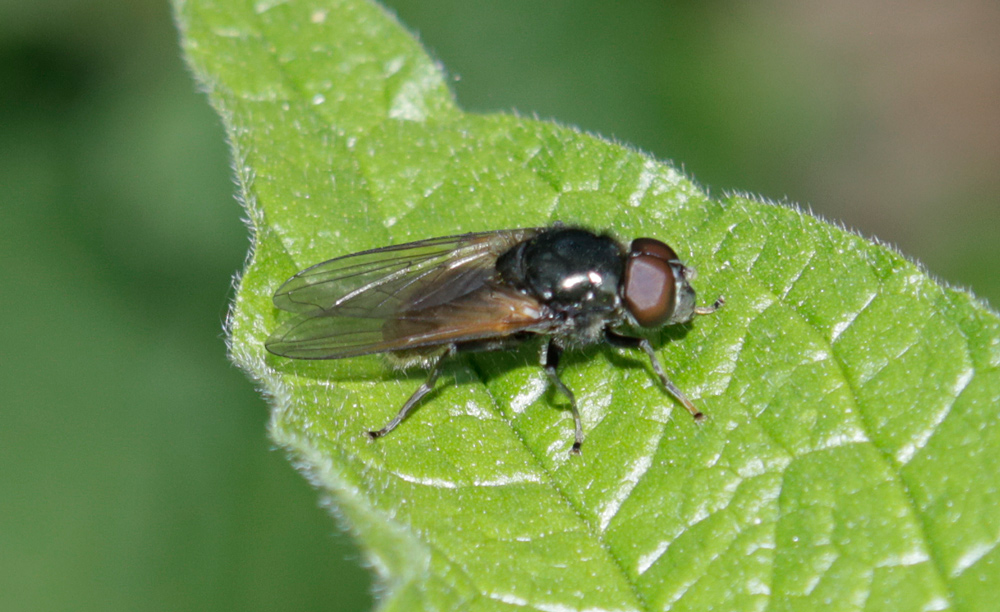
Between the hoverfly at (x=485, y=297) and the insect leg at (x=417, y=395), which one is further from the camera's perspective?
the hoverfly at (x=485, y=297)

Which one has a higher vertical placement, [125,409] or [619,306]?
[619,306]

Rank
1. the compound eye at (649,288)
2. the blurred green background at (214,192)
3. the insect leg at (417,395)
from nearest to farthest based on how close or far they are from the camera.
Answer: the insect leg at (417,395) → the compound eye at (649,288) → the blurred green background at (214,192)

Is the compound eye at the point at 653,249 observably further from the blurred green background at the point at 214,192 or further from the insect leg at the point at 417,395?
the blurred green background at the point at 214,192

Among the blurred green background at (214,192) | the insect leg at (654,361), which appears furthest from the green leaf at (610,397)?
the blurred green background at (214,192)

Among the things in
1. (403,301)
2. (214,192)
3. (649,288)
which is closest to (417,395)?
(403,301)

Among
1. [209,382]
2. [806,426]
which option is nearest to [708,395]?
[806,426]

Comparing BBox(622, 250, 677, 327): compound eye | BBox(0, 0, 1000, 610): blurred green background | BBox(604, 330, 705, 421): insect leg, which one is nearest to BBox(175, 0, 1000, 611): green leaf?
BBox(604, 330, 705, 421): insect leg

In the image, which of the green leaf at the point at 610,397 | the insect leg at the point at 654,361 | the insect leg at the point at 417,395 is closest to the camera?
the green leaf at the point at 610,397

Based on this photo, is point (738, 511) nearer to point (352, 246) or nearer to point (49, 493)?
point (352, 246)
